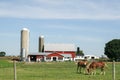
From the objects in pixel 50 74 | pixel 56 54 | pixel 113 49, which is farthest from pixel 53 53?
pixel 50 74

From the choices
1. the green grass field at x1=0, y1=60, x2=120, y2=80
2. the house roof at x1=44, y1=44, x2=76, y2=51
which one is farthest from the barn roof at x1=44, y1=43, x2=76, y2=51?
the green grass field at x1=0, y1=60, x2=120, y2=80

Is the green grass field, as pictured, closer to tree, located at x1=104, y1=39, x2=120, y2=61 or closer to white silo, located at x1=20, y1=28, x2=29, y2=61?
white silo, located at x1=20, y1=28, x2=29, y2=61

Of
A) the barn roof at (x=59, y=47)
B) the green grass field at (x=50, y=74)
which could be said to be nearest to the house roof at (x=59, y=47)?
the barn roof at (x=59, y=47)

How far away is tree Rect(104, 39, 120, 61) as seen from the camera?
131 m

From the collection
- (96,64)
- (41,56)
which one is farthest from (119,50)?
(96,64)

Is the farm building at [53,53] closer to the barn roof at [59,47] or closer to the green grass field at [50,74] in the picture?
the barn roof at [59,47]

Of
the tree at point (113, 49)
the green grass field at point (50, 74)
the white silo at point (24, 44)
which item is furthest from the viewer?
the tree at point (113, 49)

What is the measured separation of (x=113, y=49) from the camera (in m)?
132

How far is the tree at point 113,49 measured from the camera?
13138cm

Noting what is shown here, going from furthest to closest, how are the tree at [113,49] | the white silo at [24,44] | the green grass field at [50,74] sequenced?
the tree at [113,49], the white silo at [24,44], the green grass field at [50,74]

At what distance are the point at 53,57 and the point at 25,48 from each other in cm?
1091

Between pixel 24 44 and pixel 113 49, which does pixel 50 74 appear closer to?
pixel 24 44

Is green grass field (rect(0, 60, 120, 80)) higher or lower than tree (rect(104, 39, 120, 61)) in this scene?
lower

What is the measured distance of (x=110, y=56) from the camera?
13362cm
